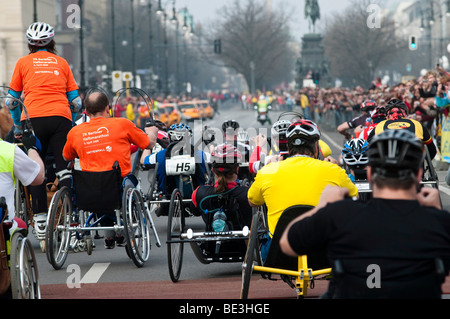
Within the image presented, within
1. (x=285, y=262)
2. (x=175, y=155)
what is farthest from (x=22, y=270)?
(x=175, y=155)

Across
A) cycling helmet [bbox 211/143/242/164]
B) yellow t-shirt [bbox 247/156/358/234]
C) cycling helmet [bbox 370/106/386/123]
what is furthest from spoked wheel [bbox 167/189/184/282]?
cycling helmet [bbox 370/106/386/123]

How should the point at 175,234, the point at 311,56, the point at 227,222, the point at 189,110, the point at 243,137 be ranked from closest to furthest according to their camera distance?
the point at 175,234, the point at 227,222, the point at 243,137, the point at 189,110, the point at 311,56

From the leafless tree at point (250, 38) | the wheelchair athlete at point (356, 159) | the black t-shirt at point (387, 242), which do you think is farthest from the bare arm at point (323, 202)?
the leafless tree at point (250, 38)

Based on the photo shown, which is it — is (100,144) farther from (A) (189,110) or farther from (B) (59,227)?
(A) (189,110)

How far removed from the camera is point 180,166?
1187cm

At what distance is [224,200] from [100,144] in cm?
138

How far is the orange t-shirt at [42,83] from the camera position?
10.5 metres

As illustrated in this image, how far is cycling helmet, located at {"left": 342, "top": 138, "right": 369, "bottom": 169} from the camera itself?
9969 millimetres

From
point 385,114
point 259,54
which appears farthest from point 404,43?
point 385,114

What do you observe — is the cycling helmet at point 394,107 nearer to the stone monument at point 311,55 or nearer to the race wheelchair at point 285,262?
the race wheelchair at point 285,262

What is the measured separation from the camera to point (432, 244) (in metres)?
4.22
